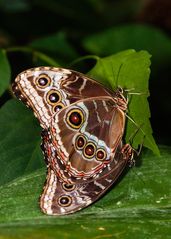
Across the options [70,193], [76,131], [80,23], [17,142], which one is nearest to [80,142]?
[76,131]

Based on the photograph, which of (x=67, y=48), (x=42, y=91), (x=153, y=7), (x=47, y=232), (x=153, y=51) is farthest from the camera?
(x=153, y=7)

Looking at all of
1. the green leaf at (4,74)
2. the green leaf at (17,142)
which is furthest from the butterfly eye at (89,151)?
the green leaf at (4,74)

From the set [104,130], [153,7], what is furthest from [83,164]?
[153,7]

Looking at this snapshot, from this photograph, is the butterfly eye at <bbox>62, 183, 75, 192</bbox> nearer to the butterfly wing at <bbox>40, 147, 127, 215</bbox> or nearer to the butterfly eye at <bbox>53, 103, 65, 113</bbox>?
the butterfly wing at <bbox>40, 147, 127, 215</bbox>

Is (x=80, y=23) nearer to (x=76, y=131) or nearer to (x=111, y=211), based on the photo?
(x=76, y=131)

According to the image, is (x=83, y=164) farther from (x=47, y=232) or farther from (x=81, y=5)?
(x=81, y=5)

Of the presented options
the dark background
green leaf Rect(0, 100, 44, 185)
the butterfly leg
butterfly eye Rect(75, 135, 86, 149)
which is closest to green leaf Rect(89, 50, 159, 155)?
the butterfly leg

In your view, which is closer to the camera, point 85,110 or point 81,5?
point 85,110
